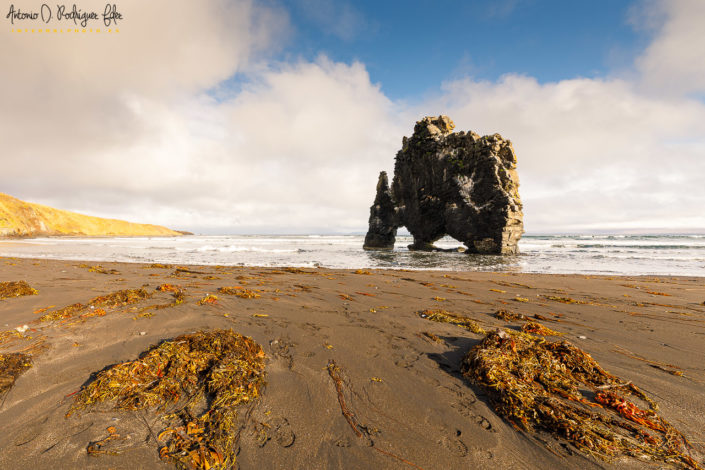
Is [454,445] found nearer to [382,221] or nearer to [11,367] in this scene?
[11,367]

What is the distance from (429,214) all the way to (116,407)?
108 feet

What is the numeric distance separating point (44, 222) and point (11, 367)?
11938cm

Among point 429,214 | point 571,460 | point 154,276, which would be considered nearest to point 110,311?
point 154,276

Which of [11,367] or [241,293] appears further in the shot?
[241,293]

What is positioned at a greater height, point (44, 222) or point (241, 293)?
point (44, 222)

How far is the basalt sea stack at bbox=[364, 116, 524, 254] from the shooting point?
86.6 feet

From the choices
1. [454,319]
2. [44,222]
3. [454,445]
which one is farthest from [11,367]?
[44,222]

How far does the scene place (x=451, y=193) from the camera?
30.1 meters

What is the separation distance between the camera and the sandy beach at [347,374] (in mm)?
2107

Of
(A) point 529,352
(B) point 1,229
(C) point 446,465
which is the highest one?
(B) point 1,229

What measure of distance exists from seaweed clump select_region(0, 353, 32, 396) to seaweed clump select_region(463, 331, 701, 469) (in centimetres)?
519

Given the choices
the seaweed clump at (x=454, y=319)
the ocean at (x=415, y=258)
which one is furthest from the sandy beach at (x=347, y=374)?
the ocean at (x=415, y=258)

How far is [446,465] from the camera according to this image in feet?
6.65

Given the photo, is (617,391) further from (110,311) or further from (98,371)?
(110,311)
